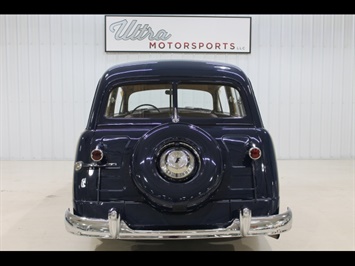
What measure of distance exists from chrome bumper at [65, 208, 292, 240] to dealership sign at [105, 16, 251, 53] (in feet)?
20.6

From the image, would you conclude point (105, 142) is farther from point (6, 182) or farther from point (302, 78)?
point (302, 78)

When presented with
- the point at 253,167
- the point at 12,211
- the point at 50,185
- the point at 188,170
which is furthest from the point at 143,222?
the point at 50,185

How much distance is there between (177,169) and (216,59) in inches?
247

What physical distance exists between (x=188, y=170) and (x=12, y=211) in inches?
121

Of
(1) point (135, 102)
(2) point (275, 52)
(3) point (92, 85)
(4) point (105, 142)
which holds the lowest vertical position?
(4) point (105, 142)

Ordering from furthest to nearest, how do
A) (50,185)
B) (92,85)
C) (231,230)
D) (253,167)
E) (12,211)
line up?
1. (92,85)
2. (50,185)
3. (12,211)
4. (253,167)
5. (231,230)

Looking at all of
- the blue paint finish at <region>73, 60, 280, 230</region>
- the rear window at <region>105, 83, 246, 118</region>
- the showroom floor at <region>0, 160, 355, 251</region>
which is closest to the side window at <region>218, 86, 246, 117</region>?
the rear window at <region>105, 83, 246, 118</region>

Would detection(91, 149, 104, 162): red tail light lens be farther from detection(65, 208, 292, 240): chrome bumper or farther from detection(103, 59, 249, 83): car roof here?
detection(103, 59, 249, 83): car roof

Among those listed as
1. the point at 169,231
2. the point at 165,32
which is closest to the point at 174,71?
the point at 169,231

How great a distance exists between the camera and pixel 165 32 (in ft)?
27.2

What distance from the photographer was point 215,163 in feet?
8.67

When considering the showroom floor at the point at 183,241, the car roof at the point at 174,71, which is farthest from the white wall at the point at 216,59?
the car roof at the point at 174,71

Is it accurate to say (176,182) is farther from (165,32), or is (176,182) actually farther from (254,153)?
(165,32)

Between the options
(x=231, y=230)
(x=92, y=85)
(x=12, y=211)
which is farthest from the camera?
(x=92, y=85)
